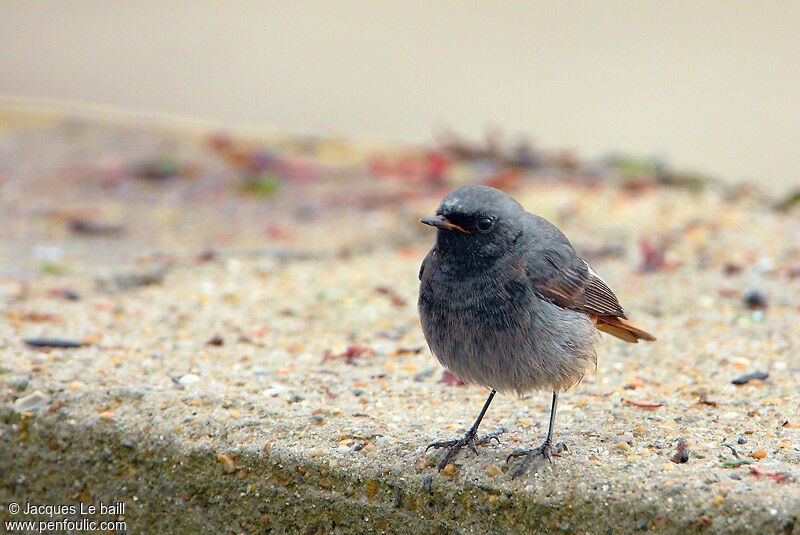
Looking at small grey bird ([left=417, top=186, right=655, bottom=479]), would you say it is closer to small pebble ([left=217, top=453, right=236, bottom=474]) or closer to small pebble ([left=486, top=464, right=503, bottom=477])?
small pebble ([left=486, top=464, right=503, bottom=477])

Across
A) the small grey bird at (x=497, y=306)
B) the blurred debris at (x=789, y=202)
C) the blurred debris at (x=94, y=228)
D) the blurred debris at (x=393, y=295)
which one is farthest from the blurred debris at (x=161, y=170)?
the small grey bird at (x=497, y=306)

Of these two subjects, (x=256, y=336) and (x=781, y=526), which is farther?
(x=256, y=336)

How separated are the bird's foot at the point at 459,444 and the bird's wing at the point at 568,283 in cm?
68

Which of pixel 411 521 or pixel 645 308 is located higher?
pixel 645 308

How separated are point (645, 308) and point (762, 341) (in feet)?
3.00

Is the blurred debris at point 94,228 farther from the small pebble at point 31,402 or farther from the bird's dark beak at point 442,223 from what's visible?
the bird's dark beak at point 442,223

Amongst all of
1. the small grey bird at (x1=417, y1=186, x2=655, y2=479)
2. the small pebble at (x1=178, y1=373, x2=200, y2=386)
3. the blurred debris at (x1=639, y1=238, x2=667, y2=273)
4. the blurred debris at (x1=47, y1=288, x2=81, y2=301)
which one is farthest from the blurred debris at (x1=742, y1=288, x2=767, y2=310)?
the blurred debris at (x1=47, y1=288, x2=81, y2=301)

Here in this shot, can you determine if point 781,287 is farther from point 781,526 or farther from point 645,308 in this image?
point 781,526

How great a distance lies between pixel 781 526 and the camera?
308 centimetres

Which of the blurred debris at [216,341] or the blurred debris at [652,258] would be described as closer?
the blurred debris at [216,341]

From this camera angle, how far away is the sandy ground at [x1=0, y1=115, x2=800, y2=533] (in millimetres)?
3582

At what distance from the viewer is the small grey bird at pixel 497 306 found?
3.79m

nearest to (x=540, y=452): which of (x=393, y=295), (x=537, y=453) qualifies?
(x=537, y=453)

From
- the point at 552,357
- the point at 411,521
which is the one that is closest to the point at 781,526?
the point at 552,357
